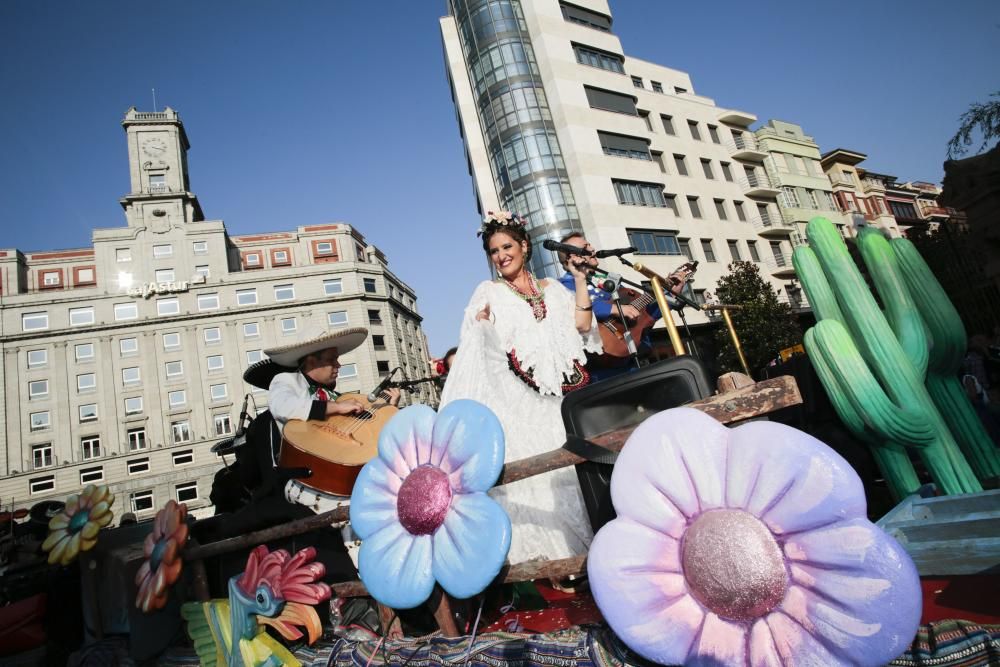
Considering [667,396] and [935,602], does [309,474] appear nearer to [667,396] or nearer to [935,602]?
[667,396]

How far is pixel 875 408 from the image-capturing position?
243 centimetres

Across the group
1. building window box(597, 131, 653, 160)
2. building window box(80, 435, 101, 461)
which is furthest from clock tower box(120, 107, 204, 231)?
building window box(597, 131, 653, 160)

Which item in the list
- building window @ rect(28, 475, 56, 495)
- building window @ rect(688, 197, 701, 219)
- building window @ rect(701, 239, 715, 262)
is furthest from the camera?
building window @ rect(28, 475, 56, 495)

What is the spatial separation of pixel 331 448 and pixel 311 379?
804 millimetres

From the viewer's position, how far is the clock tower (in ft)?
136

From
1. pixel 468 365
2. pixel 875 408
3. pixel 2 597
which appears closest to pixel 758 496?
pixel 875 408

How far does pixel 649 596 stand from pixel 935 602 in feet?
3.86

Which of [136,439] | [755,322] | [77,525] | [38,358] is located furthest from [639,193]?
[38,358]

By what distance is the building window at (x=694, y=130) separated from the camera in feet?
93.7

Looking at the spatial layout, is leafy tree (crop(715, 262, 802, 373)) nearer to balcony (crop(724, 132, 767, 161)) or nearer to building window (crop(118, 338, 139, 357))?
balcony (crop(724, 132, 767, 161))

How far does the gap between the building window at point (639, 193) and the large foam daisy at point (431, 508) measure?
886 inches

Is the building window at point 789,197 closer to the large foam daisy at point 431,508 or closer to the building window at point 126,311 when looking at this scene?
the large foam daisy at point 431,508

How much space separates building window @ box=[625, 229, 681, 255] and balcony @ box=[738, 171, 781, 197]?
812cm

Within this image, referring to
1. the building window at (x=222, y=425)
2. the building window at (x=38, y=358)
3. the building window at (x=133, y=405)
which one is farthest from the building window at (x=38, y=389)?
the building window at (x=222, y=425)
